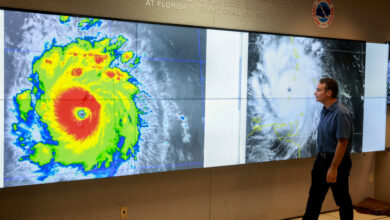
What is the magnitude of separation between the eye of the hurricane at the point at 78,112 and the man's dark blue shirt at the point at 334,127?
178 centimetres

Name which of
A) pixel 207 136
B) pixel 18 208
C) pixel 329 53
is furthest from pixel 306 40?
pixel 18 208

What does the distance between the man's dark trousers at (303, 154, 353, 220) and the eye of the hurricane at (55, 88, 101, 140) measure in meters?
1.79

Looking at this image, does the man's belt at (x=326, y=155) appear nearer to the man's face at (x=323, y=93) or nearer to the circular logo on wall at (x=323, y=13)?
the man's face at (x=323, y=93)

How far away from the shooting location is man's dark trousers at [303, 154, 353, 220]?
11.2 feet

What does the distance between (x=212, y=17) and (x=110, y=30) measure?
1016mm

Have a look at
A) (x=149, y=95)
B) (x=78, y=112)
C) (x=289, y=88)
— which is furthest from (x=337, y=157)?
(x=78, y=112)

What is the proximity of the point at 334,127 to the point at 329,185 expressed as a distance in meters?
0.47

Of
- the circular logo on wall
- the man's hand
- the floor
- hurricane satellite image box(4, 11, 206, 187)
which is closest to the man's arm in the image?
the man's hand

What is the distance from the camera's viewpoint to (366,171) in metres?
5.12

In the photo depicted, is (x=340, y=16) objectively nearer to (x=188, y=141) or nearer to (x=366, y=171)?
(x=366, y=171)

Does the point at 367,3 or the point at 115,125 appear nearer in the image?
the point at 115,125

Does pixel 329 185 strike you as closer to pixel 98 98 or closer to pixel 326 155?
pixel 326 155

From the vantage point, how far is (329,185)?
11.3 ft

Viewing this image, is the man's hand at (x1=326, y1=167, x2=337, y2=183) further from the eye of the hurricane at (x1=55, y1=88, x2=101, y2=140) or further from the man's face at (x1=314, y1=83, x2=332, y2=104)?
the eye of the hurricane at (x1=55, y1=88, x2=101, y2=140)
